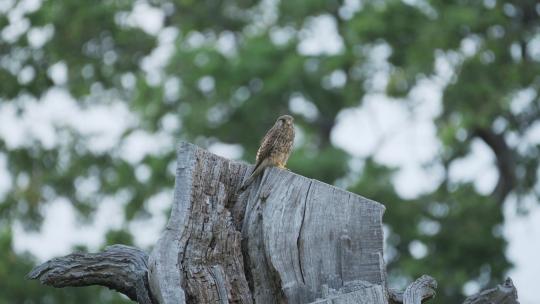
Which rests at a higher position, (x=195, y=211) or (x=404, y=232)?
(x=404, y=232)

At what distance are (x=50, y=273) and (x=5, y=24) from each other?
37.8 feet

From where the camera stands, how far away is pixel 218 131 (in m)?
17.5

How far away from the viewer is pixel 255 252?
4.57m

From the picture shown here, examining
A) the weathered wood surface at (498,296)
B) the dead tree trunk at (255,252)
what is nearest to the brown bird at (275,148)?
the dead tree trunk at (255,252)

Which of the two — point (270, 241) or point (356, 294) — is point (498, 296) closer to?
point (356, 294)

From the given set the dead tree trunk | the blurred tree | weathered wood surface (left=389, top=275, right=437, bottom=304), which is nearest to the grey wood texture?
the dead tree trunk

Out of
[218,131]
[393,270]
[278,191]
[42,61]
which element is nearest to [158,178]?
[218,131]

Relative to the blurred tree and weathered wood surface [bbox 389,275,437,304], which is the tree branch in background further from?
weathered wood surface [bbox 389,275,437,304]

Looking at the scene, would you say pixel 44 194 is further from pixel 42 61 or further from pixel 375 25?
pixel 375 25

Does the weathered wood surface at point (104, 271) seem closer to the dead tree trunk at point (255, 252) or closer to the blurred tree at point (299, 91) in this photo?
the dead tree trunk at point (255, 252)

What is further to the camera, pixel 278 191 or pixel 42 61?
pixel 42 61

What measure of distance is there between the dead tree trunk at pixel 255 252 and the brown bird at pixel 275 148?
19 centimetres

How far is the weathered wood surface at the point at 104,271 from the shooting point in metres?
4.40

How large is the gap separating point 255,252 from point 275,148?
765mm
